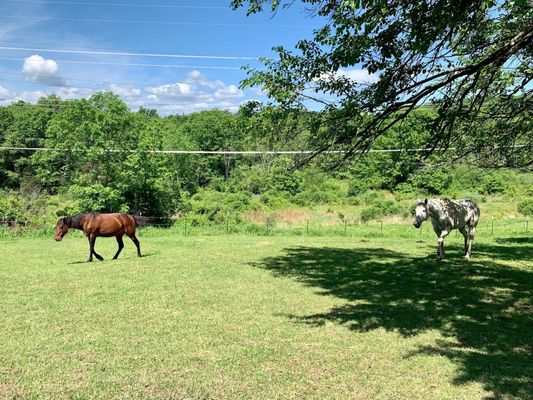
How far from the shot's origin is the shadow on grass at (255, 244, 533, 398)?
18.0 ft

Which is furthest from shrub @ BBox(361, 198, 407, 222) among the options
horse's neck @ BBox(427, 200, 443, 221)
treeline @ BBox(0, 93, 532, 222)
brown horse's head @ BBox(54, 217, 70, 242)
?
brown horse's head @ BBox(54, 217, 70, 242)

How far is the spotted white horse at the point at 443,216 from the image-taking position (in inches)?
541

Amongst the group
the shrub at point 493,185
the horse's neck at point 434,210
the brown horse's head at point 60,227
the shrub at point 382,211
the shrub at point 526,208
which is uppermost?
the shrub at point 493,185

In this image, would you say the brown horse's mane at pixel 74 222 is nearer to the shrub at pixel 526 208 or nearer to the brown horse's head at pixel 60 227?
the brown horse's head at pixel 60 227

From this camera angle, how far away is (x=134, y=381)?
189 inches

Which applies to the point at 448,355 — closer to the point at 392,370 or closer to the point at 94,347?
the point at 392,370

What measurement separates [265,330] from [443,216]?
920 cm

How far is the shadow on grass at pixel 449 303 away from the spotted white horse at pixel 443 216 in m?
0.83

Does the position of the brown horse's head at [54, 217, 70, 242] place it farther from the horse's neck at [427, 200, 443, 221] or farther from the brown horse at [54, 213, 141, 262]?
the horse's neck at [427, 200, 443, 221]

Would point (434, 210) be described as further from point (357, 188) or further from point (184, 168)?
point (184, 168)

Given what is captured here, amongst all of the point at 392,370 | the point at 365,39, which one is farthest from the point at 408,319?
the point at 365,39

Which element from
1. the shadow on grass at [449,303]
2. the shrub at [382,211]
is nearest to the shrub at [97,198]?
the shrub at [382,211]

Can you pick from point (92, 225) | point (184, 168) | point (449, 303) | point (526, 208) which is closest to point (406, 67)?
point (449, 303)

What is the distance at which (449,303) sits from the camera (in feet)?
27.8
